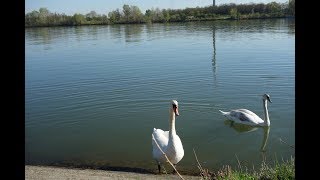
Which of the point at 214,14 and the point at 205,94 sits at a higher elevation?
the point at 214,14

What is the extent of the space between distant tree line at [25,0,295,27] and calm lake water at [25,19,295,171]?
3877 cm

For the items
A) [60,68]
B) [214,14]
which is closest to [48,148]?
[60,68]

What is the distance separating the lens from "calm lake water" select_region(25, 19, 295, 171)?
8961mm

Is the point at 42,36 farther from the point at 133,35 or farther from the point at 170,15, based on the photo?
the point at 170,15

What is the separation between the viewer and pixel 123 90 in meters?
15.1

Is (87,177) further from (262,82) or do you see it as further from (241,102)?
(262,82)

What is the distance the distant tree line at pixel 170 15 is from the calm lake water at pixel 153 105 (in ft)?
127

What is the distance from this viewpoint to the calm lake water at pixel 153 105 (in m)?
8.96

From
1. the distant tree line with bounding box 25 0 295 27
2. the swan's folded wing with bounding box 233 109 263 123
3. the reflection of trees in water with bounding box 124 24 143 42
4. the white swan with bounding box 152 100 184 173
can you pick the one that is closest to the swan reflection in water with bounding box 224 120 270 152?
the swan's folded wing with bounding box 233 109 263 123

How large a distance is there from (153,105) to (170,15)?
59278 millimetres

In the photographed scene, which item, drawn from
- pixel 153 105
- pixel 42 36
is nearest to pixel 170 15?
pixel 42 36

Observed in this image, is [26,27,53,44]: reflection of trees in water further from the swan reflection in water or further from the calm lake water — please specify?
the swan reflection in water
